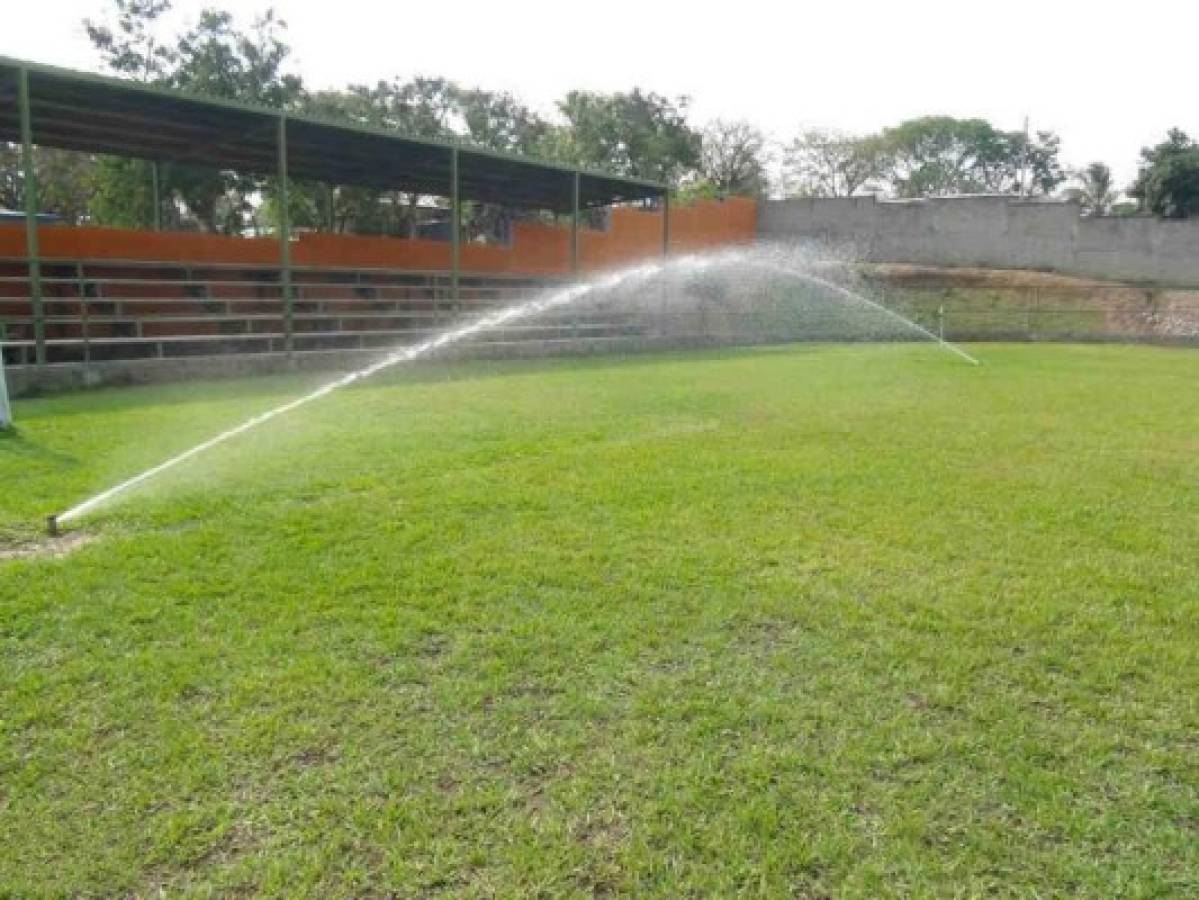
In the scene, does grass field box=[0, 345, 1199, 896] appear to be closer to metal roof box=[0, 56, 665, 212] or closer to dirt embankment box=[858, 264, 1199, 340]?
metal roof box=[0, 56, 665, 212]

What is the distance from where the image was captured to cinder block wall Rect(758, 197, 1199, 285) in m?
30.4

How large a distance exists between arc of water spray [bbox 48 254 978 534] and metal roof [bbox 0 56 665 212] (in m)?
3.05

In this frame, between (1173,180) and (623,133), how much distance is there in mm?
22027

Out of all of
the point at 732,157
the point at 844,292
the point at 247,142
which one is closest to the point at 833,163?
the point at 732,157

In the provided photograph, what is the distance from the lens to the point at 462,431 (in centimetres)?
741

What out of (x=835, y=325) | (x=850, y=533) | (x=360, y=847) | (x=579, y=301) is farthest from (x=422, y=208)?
(x=360, y=847)

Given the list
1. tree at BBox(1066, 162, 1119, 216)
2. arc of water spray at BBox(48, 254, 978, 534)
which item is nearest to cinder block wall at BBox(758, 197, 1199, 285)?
arc of water spray at BBox(48, 254, 978, 534)

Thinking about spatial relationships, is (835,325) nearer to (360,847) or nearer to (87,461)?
(87,461)

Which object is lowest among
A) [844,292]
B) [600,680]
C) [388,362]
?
[600,680]

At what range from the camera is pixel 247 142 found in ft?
49.2

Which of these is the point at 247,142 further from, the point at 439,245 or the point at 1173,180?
the point at 1173,180

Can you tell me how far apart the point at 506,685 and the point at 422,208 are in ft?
95.5

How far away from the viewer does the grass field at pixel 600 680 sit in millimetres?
1982

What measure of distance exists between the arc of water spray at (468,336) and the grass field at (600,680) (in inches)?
8.2
